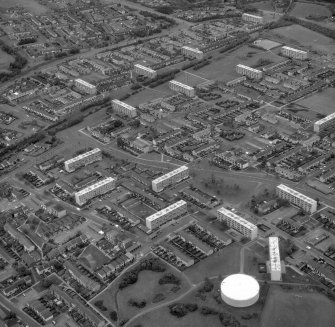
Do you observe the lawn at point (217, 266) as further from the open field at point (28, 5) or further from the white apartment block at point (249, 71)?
the open field at point (28, 5)

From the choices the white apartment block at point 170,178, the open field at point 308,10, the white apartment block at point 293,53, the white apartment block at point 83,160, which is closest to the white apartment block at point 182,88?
the white apartment block at point 83,160

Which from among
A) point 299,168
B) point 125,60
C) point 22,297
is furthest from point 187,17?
point 22,297

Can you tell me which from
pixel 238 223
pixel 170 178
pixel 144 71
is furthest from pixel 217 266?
pixel 144 71

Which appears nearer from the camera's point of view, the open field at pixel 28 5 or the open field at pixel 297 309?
the open field at pixel 297 309

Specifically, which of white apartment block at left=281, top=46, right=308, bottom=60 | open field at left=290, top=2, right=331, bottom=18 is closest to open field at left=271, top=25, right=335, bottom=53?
white apartment block at left=281, top=46, right=308, bottom=60

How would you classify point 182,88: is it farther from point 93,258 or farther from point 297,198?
point 93,258

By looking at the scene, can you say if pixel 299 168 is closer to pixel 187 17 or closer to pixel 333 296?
pixel 333 296

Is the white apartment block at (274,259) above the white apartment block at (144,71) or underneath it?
above
